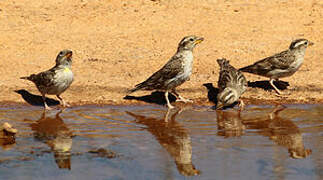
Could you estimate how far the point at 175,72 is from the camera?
1373 centimetres

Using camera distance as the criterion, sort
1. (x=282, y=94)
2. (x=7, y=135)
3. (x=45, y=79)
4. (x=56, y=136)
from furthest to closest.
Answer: (x=282, y=94) → (x=45, y=79) → (x=56, y=136) → (x=7, y=135)

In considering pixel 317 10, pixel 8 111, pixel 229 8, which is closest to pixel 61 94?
pixel 8 111

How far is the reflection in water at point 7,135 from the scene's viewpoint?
10273 millimetres

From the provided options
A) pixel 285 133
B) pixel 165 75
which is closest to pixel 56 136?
pixel 165 75

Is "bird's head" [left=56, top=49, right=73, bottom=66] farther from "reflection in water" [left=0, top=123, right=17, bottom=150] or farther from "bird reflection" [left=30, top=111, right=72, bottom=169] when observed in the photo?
"reflection in water" [left=0, top=123, right=17, bottom=150]

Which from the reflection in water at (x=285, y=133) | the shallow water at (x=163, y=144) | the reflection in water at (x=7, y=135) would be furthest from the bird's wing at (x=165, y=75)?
the reflection in water at (x=7, y=135)

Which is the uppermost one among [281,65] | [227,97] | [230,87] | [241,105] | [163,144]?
[281,65]

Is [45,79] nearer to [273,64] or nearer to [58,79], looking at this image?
[58,79]

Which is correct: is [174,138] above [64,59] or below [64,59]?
below

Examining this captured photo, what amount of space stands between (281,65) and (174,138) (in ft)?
17.2

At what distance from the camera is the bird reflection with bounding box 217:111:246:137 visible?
11.0 metres

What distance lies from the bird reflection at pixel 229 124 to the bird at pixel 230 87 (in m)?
0.33

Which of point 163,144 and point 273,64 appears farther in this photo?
point 273,64

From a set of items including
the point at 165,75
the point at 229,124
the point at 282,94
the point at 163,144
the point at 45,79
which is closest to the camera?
the point at 163,144
